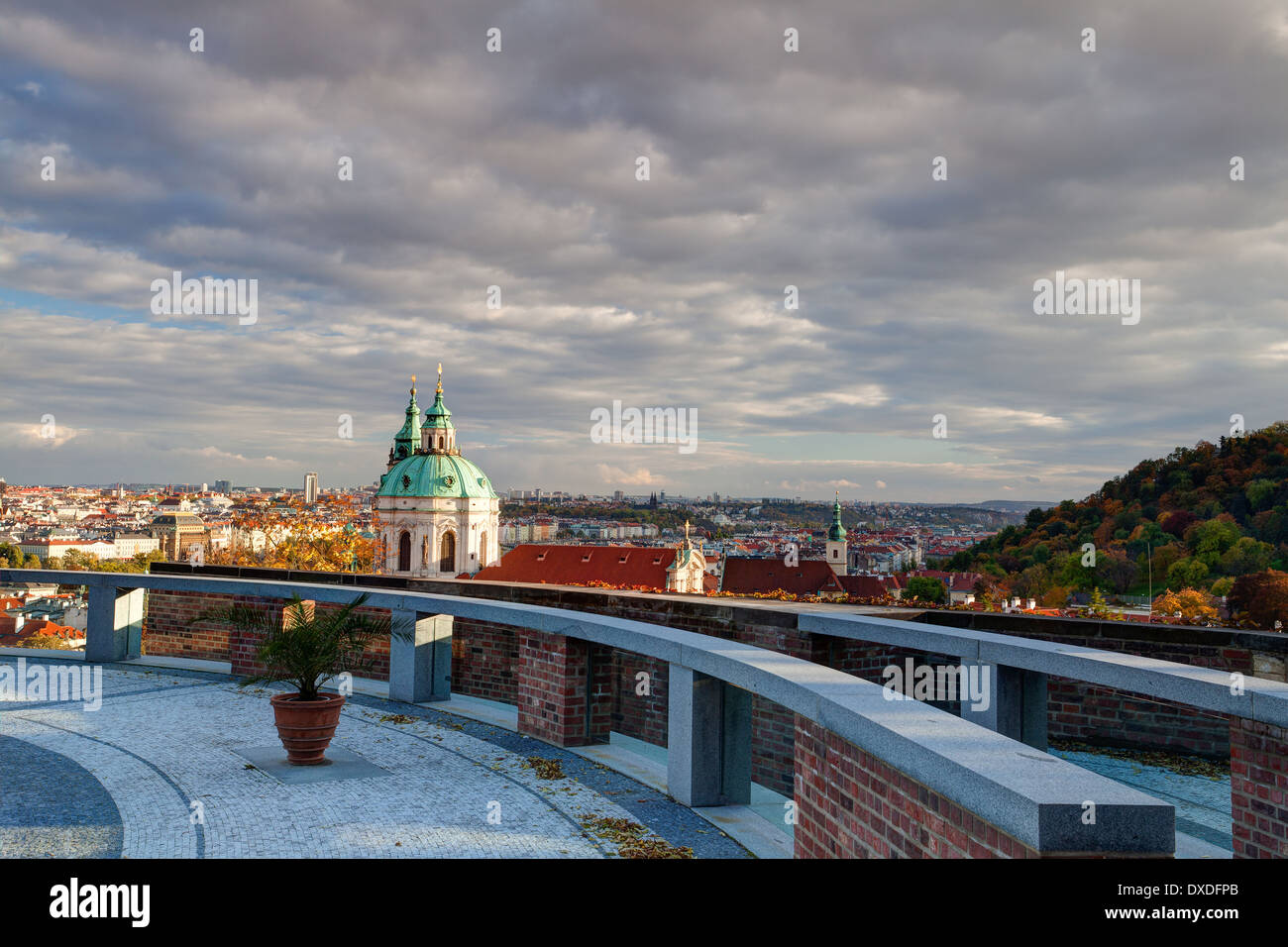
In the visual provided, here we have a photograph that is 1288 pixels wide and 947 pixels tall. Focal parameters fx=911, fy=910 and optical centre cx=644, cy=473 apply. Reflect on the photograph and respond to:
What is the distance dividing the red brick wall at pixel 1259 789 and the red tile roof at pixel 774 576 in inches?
3029

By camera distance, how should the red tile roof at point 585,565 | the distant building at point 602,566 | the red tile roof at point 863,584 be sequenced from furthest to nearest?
the red tile roof at point 863,584
the red tile roof at point 585,565
the distant building at point 602,566

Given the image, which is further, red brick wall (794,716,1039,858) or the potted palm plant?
the potted palm plant

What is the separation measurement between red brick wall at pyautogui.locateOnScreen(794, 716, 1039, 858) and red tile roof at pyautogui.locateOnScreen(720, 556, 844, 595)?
255 ft

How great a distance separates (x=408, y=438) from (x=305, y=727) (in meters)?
85.9

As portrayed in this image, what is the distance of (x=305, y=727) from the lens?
27.6 feet

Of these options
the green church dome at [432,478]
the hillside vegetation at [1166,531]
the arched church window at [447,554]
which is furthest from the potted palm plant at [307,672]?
the arched church window at [447,554]

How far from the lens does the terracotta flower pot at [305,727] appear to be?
27.6 ft

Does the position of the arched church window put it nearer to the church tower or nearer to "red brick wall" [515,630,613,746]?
the church tower

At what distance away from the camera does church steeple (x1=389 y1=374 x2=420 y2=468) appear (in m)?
90.5

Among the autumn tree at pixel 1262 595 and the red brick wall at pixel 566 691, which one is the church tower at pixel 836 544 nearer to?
the autumn tree at pixel 1262 595

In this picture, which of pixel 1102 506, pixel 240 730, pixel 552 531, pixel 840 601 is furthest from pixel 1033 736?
pixel 552 531

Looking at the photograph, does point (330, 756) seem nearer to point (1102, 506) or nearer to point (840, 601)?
point (840, 601)

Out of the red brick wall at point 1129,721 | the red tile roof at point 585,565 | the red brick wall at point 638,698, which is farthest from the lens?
the red tile roof at point 585,565

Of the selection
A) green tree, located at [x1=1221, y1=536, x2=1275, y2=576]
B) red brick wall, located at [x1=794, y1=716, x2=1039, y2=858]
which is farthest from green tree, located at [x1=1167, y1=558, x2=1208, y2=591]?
red brick wall, located at [x1=794, y1=716, x2=1039, y2=858]
